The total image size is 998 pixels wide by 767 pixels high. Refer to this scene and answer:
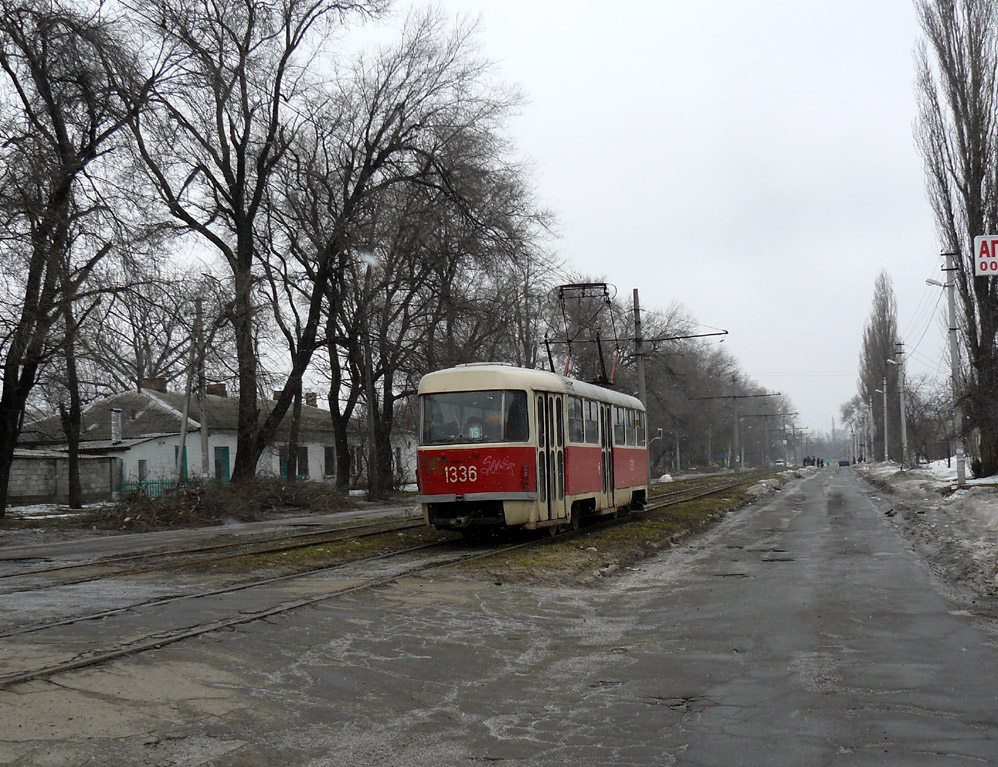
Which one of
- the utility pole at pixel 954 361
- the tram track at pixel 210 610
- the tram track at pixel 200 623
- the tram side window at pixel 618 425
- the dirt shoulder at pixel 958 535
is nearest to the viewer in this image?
the tram track at pixel 200 623

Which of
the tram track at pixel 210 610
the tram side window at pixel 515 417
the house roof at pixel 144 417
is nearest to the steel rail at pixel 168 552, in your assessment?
the tram track at pixel 210 610

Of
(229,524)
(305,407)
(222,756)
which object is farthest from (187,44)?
(305,407)

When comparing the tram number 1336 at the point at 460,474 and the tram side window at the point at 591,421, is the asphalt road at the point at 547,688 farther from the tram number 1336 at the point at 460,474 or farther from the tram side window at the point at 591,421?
the tram side window at the point at 591,421

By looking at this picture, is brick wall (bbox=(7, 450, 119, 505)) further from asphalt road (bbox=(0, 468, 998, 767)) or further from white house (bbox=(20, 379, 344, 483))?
asphalt road (bbox=(0, 468, 998, 767))

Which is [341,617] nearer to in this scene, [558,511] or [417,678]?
[417,678]

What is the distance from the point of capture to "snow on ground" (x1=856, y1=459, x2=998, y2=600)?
469 inches

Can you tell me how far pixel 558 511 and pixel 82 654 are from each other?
10.6 m

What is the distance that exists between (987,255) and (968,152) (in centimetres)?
1962

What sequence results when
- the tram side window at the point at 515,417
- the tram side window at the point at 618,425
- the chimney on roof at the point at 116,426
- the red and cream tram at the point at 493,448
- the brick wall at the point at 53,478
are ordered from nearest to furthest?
1. the red and cream tram at the point at 493,448
2. the tram side window at the point at 515,417
3. the tram side window at the point at 618,425
4. the brick wall at the point at 53,478
5. the chimney on roof at the point at 116,426

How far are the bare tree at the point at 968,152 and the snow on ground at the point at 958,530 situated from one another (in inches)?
188

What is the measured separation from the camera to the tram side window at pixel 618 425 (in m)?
21.4

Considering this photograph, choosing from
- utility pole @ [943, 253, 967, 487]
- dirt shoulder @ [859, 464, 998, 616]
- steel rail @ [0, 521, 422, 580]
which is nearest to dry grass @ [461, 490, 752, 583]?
dirt shoulder @ [859, 464, 998, 616]

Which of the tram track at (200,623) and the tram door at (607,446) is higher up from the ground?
the tram door at (607,446)

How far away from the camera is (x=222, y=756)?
16.6 ft
